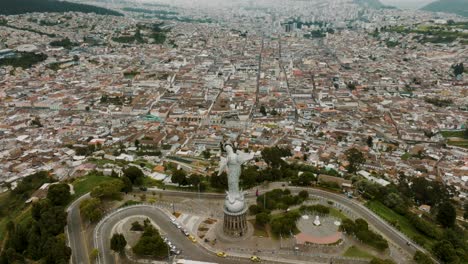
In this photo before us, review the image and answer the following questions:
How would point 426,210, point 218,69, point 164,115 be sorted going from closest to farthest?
point 426,210, point 164,115, point 218,69

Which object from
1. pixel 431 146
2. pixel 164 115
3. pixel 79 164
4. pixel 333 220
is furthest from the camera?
pixel 164 115

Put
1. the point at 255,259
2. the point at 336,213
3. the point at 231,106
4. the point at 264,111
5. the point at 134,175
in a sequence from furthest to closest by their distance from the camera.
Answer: the point at 231,106
the point at 264,111
the point at 134,175
the point at 336,213
the point at 255,259

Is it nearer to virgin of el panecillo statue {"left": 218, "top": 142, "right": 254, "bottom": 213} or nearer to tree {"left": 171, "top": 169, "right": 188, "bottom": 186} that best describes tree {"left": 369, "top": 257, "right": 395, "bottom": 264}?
virgin of el panecillo statue {"left": 218, "top": 142, "right": 254, "bottom": 213}

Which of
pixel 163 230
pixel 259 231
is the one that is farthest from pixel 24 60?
pixel 259 231

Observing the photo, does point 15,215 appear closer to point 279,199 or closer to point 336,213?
point 279,199

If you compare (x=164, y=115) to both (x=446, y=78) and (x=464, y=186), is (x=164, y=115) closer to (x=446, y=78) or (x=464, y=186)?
(x=464, y=186)

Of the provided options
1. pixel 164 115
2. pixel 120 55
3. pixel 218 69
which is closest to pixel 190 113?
pixel 164 115
